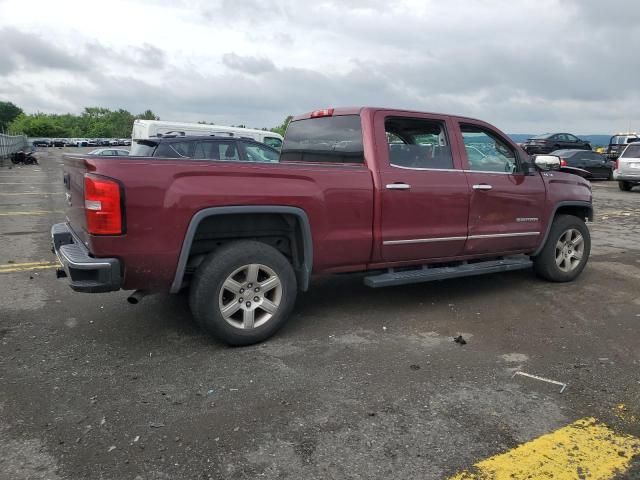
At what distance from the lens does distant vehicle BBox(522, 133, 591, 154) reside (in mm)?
30578

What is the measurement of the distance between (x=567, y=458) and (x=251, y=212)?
2.50 meters

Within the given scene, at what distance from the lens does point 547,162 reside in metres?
5.56

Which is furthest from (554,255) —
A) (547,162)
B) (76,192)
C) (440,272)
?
(76,192)

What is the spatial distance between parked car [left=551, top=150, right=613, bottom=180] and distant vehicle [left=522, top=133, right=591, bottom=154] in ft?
15.8

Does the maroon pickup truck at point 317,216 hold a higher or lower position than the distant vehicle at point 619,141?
lower

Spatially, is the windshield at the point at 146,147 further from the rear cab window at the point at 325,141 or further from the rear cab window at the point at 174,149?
the rear cab window at the point at 325,141

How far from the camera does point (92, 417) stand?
305 cm

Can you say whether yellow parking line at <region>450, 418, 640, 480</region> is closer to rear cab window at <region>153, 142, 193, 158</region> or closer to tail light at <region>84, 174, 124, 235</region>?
tail light at <region>84, 174, 124, 235</region>

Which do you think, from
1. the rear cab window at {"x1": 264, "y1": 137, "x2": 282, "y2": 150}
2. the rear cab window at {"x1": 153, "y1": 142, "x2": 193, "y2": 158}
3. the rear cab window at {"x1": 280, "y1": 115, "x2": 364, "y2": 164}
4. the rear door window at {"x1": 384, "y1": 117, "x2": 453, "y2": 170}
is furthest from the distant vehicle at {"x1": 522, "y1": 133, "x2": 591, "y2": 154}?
the rear cab window at {"x1": 280, "y1": 115, "x2": 364, "y2": 164}

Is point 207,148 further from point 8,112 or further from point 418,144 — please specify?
point 8,112

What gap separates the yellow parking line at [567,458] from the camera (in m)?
2.59

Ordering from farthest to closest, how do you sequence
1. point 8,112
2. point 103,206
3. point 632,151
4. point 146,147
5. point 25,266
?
1. point 8,112
2. point 632,151
3. point 146,147
4. point 25,266
5. point 103,206

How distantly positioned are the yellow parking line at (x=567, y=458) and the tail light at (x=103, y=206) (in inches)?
99.1

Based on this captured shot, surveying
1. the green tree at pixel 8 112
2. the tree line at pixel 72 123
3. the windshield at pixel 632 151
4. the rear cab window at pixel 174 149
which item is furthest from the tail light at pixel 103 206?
the green tree at pixel 8 112
